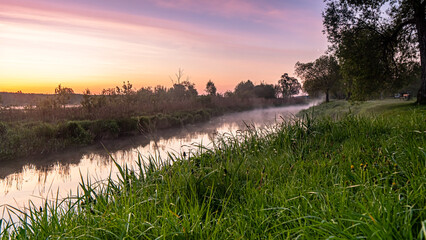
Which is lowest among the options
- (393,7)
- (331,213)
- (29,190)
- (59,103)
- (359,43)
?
(29,190)

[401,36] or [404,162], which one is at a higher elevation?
[401,36]

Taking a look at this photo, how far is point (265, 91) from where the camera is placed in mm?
61344

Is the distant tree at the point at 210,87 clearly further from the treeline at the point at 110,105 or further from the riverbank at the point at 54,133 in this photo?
the riverbank at the point at 54,133

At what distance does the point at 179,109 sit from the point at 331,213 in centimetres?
2460

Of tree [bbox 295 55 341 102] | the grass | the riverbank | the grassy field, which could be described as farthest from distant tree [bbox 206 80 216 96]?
the grassy field

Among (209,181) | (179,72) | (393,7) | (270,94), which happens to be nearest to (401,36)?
(393,7)

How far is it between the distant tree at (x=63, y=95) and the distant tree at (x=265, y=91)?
44.5m

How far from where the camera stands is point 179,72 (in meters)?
40.0

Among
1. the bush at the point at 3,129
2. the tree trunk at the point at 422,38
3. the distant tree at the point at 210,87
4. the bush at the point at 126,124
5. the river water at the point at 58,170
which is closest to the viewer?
the river water at the point at 58,170

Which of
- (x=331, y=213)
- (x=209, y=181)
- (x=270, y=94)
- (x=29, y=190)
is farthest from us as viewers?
(x=270, y=94)

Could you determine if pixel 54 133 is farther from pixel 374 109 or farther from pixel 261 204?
pixel 374 109

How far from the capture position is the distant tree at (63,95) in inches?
782

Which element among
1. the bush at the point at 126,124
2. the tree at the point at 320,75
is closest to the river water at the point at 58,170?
the bush at the point at 126,124

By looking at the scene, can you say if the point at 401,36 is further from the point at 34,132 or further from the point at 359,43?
the point at 34,132
